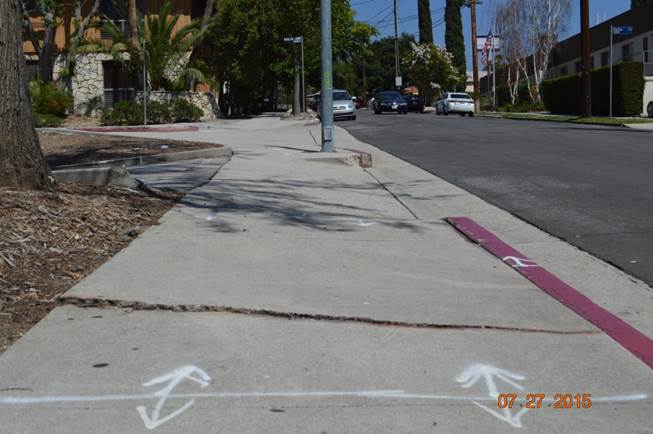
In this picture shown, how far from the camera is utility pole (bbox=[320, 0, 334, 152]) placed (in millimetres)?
16594

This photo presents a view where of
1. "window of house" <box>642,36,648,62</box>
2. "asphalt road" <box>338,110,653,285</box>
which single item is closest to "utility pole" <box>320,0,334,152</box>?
"asphalt road" <box>338,110,653,285</box>

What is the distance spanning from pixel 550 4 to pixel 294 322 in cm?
5210

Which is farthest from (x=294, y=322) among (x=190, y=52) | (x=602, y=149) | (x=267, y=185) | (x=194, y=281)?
(x=190, y=52)

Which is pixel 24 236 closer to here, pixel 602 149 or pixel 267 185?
pixel 267 185

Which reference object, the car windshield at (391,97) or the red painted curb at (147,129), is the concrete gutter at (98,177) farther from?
the car windshield at (391,97)

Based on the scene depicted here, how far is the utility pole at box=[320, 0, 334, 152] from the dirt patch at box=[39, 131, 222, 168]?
7.86 ft

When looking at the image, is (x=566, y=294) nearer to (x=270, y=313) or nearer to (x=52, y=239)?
(x=270, y=313)

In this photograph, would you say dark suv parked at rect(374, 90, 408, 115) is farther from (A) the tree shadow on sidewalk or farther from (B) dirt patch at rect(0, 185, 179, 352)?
(B) dirt patch at rect(0, 185, 179, 352)

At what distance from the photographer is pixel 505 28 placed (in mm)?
57312

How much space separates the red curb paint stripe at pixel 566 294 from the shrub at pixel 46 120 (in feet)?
→ 72.8

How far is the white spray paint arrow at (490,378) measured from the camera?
376 centimetres

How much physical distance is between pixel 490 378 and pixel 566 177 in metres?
9.02

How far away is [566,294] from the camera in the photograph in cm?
596

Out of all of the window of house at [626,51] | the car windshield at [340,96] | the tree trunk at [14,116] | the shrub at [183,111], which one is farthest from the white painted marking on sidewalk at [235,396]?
the window of house at [626,51]
